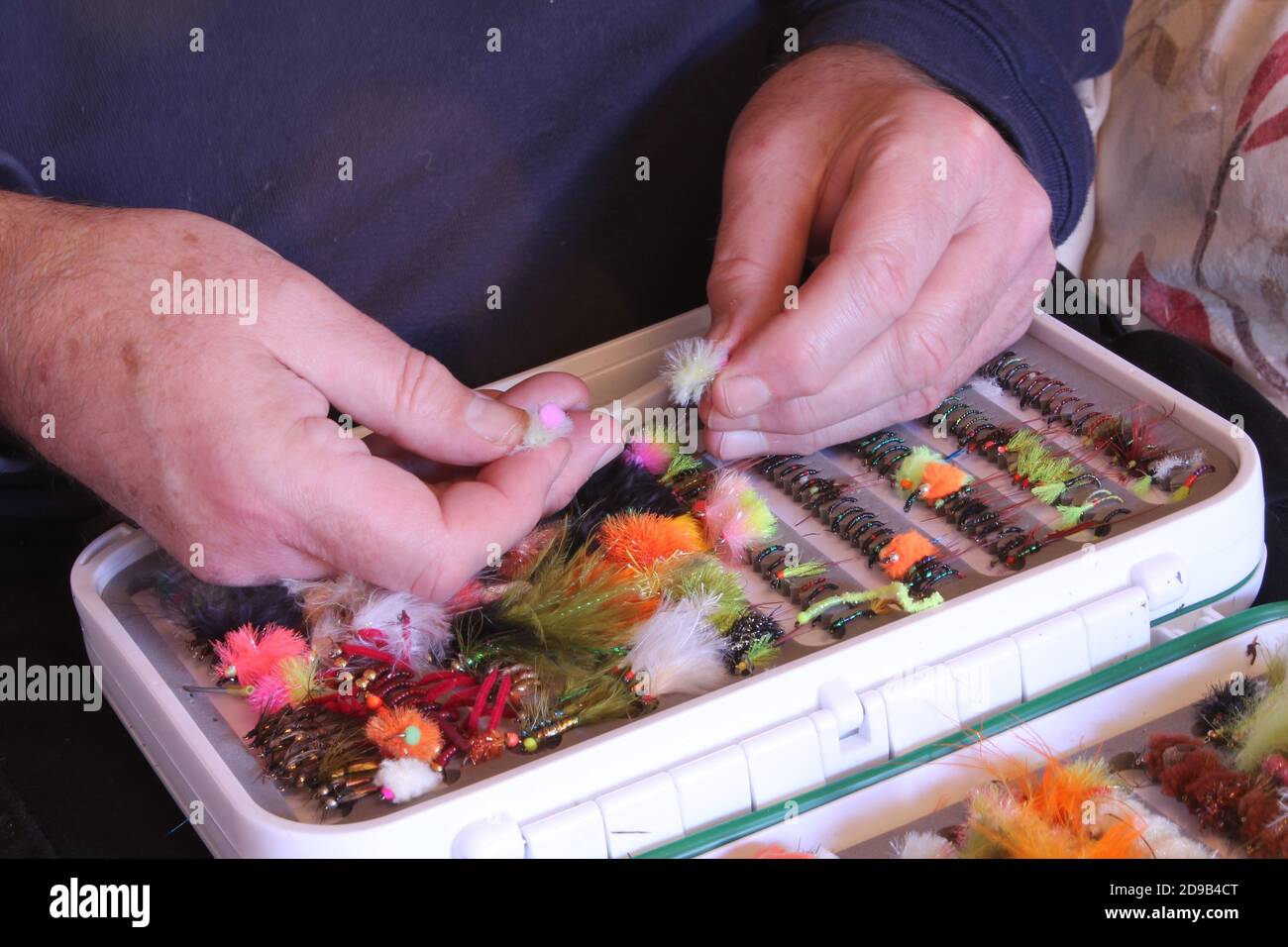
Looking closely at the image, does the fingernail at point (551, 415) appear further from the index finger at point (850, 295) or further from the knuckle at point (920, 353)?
the knuckle at point (920, 353)

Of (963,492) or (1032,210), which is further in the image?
(1032,210)

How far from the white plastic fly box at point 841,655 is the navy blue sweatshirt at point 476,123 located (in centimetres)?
32

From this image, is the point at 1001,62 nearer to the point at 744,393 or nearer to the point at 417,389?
the point at 744,393

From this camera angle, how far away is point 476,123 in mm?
1110

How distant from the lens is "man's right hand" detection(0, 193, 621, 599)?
2.47 feet

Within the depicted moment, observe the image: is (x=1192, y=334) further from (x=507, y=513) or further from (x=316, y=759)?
(x=316, y=759)

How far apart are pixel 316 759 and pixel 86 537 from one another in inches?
15.1

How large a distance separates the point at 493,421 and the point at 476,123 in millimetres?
393

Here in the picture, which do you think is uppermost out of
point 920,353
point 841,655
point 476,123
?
point 476,123

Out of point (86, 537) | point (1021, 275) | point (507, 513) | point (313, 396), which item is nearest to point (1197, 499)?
point (1021, 275)

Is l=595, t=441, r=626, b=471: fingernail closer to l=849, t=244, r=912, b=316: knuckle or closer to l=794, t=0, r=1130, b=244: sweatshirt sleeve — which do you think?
l=849, t=244, r=912, b=316: knuckle

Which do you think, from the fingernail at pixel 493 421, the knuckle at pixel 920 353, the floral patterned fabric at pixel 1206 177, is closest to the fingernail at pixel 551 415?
the fingernail at pixel 493 421

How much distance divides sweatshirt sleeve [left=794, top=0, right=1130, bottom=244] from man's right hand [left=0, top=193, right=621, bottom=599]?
1.77 feet

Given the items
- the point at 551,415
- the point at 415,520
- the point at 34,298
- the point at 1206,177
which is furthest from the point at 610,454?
the point at 1206,177
